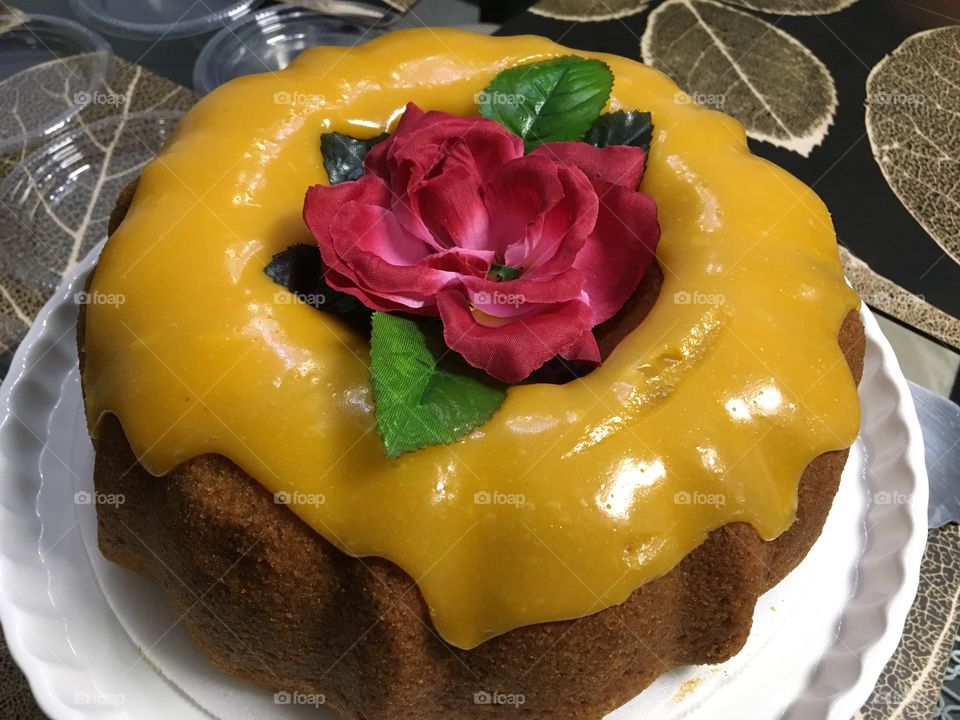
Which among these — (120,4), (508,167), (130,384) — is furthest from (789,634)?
(120,4)

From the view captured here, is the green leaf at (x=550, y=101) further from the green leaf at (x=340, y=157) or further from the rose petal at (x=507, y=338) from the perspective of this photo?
the rose petal at (x=507, y=338)

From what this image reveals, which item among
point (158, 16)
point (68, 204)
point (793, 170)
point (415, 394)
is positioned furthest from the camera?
point (158, 16)

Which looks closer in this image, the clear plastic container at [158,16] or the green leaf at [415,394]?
the green leaf at [415,394]

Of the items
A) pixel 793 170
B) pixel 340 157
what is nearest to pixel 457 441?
pixel 340 157

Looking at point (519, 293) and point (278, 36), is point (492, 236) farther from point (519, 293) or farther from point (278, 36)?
point (278, 36)

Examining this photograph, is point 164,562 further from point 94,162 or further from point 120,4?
point 120,4

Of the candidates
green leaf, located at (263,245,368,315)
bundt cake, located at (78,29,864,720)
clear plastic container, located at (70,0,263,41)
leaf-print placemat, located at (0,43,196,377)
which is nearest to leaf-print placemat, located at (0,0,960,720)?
leaf-print placemat, located at (0,43,196,377)

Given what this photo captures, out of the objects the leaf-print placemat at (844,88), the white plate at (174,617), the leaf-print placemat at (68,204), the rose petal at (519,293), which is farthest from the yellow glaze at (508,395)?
the leaf-print placemat at (844,88)
